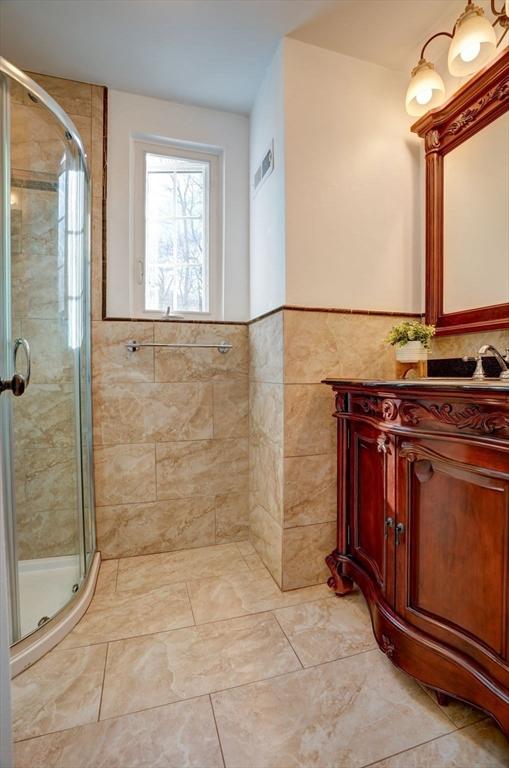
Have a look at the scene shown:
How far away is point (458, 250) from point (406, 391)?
899 mm

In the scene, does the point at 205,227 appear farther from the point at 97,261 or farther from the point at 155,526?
the point at 155,526

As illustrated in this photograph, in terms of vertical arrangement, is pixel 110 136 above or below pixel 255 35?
below

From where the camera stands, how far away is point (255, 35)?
1.50m

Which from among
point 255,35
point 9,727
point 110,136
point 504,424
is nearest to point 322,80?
point 255,35

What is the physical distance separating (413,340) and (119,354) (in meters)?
1.41

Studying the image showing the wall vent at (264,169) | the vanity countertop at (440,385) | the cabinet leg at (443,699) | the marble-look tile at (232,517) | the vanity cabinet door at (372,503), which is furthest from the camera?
the marble-look tile at (232,517)

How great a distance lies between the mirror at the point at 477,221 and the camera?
1.31 meters

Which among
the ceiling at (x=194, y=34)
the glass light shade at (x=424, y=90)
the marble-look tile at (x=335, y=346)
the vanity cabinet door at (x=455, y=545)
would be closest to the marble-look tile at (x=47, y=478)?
the marble-look tile at (x=335, y=346)

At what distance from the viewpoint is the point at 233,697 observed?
103 cm

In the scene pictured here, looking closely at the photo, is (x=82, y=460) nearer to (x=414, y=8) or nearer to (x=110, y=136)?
(x=110, y=136)

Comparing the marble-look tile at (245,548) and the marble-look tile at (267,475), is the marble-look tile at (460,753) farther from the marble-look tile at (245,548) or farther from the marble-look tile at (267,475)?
the marble-look tile at (245,548)

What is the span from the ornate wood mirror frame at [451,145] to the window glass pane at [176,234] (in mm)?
1164

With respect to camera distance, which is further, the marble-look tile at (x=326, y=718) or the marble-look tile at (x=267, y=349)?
the marble-look tile at (x=267, y=349)

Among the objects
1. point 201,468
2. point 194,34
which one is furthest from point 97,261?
point 201,468
